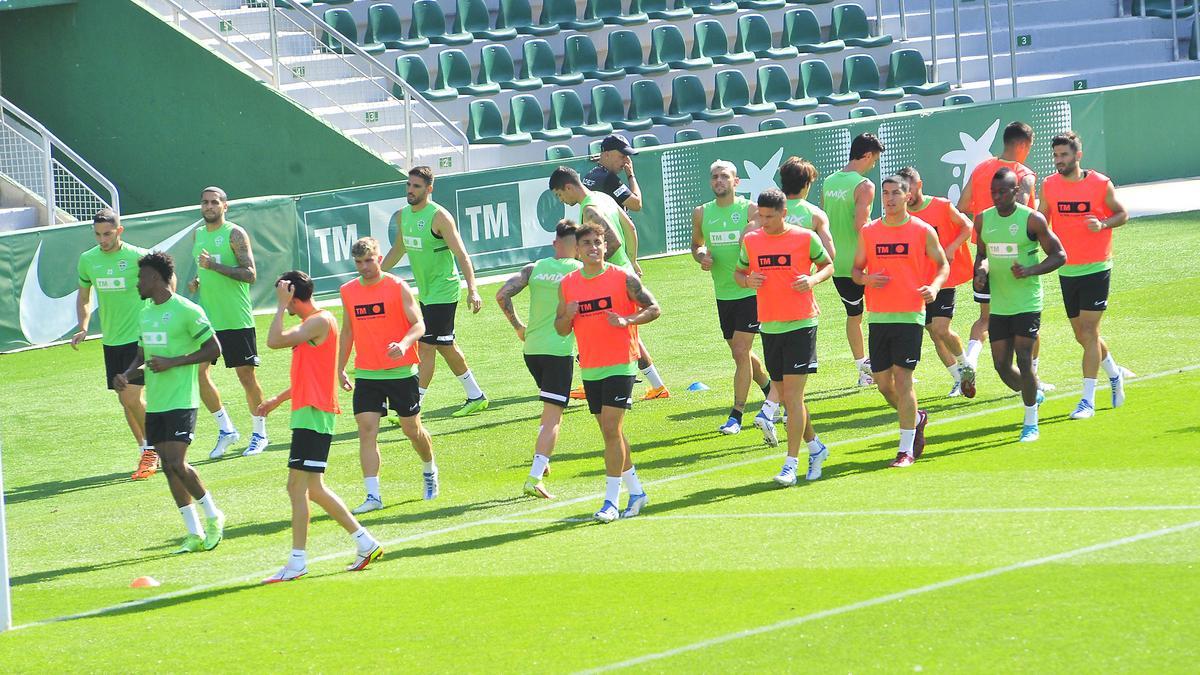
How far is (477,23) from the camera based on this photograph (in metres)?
28.6

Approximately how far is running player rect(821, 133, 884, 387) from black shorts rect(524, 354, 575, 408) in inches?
108

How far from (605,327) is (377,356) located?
1888 millimetres

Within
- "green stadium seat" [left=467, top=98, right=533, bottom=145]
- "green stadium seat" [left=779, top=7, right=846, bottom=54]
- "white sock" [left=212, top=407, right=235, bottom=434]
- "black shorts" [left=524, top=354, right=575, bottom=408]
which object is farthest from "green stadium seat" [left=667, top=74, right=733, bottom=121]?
"black shorts" [left=524, top=354, right=575, bottom=408]

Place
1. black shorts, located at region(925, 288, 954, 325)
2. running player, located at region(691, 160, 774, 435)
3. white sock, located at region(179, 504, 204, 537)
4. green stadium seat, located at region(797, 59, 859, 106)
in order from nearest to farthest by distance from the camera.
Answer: white sock, located at region(179, 504, 204, 537)
running player, located at region(691, 160, 774, 435)
black shorts, located at region(925, 288, 954, 325)
green stadium seat, located at region(797, 59, 859, 106)

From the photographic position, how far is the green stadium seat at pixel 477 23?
93.0 ft

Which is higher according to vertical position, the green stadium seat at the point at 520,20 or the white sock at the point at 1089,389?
the green stadium seat at the point at 520,20

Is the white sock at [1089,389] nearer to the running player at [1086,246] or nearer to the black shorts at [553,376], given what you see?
the running player at [1086,246]

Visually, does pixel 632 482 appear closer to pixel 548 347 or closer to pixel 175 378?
pixel 548 347

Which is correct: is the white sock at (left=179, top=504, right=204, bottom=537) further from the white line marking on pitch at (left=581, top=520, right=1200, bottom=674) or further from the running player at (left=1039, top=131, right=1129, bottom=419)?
the running player at (left=1039, top=131, right=1129, bottom=419)

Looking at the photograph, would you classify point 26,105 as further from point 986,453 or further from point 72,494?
point 986,453

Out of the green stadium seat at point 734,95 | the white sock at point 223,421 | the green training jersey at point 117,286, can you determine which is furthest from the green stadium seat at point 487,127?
the green training jersey at point 117,286

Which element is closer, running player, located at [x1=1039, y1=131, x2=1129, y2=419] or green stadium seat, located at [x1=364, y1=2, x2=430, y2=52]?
running player, located at [x1=1039, y1=131, x2=1129, y2=419]

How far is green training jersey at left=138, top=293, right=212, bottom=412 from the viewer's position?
35.9ft

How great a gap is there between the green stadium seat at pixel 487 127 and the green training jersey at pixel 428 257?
38.9 feet
